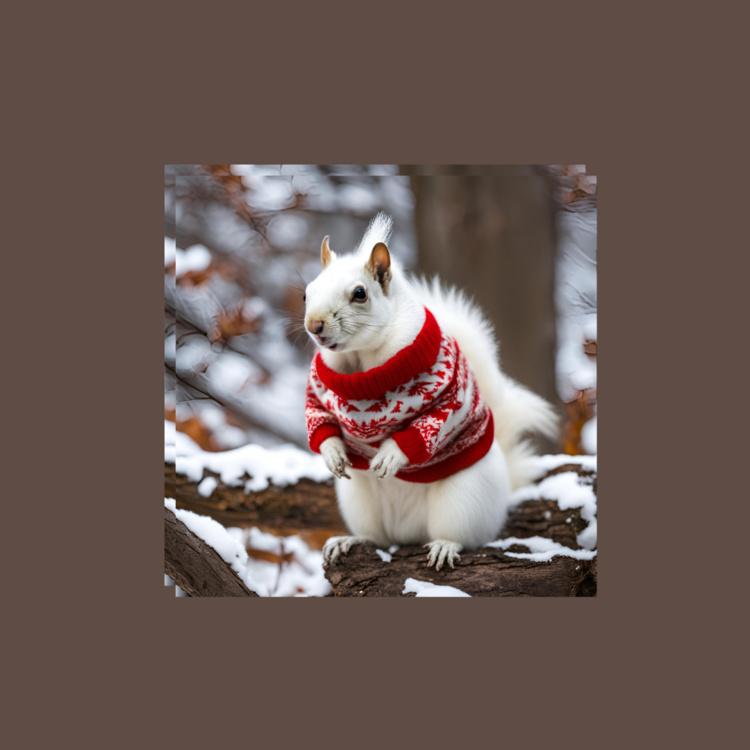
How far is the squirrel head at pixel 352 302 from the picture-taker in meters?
3.08

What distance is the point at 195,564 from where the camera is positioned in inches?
150

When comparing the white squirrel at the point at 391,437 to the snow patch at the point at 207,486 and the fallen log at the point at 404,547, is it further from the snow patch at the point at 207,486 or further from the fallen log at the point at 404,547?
the snow patch at the point at 207,486

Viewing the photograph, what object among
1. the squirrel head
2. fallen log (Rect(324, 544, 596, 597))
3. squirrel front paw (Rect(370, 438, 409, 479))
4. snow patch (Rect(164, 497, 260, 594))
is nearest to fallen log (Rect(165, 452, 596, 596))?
fallen log (Rect(324, 544, 596, 597))

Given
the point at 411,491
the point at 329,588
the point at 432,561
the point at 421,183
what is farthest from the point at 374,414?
the point at 421,183

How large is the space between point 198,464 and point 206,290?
34.5 inches

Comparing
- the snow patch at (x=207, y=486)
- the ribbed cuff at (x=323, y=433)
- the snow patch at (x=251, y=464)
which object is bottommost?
the snow patch at (x=207, y=486)

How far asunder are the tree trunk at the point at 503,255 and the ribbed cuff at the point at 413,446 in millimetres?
1170

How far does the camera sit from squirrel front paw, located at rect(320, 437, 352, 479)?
3.39 meters

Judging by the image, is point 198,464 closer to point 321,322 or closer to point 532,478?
point 321,322

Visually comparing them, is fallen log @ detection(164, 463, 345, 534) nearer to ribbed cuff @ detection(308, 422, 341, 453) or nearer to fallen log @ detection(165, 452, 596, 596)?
fallen log @ detection(165, 452, 596, 596)

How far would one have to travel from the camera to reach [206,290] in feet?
13.2

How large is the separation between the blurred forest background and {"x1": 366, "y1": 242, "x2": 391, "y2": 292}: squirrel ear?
658 millimetres

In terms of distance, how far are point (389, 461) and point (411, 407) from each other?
24cm

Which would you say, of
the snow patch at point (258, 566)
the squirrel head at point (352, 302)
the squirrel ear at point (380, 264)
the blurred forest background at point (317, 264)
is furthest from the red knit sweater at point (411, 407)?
the snow patch at point (258, 566)
